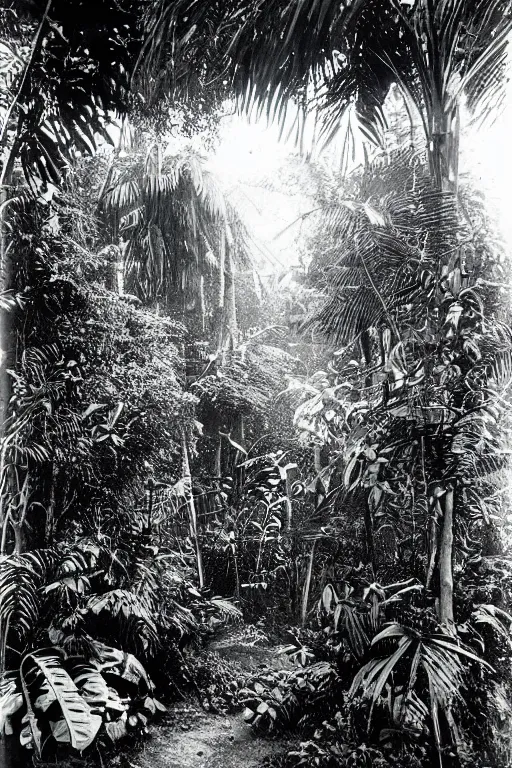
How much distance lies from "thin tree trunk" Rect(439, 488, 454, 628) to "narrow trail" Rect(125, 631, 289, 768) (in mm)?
546

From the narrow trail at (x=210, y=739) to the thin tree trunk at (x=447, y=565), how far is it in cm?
55

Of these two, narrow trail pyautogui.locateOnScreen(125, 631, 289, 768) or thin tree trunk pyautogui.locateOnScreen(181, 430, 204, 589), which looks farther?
thin tree trunk pyautogui.locateOnScreen(181, 430, 204, 589)

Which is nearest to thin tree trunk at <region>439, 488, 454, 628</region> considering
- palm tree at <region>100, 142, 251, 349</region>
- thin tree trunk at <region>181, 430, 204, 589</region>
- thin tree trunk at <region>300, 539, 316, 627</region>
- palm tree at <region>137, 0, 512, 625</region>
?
palm tree at <region>137, 0, 512, 625</region>

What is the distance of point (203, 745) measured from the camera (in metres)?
1.70

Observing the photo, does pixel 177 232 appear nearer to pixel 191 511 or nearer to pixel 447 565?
pixel 191 511

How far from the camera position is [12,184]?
81.0 inches

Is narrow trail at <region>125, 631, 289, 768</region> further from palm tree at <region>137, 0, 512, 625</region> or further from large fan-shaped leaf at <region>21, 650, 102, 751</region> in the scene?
palm tree at <region>137, 0, 512, 625</region>

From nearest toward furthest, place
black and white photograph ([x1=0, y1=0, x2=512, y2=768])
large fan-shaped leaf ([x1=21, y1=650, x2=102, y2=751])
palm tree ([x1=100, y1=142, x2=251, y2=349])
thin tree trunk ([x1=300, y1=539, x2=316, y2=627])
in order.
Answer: large fan-shaped leaf ([x1=21, y1=650, x2=102, y2=751]) → black and white photograph ([x1=0, y1=0, x2=512, y2=768]) → thin tree trunk ([x1=300, y1=539, x2=316, y2=627]) → palm tree ([x1=100, y1=142, x2=251, y2=349])

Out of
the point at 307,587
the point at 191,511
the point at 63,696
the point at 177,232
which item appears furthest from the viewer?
the point at 177,232

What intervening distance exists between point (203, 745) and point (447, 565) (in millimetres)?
955

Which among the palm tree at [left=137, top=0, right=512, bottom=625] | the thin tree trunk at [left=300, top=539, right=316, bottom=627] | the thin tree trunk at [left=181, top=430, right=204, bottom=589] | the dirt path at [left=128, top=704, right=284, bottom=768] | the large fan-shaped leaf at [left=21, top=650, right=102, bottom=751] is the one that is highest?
the palm tree at [left=137, top=0, right=512, bottom=625]

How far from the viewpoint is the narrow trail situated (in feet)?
5.43

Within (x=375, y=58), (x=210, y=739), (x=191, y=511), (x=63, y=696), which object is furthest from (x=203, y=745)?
(x=375, y=58)

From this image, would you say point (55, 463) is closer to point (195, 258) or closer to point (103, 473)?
point (103, 473)
